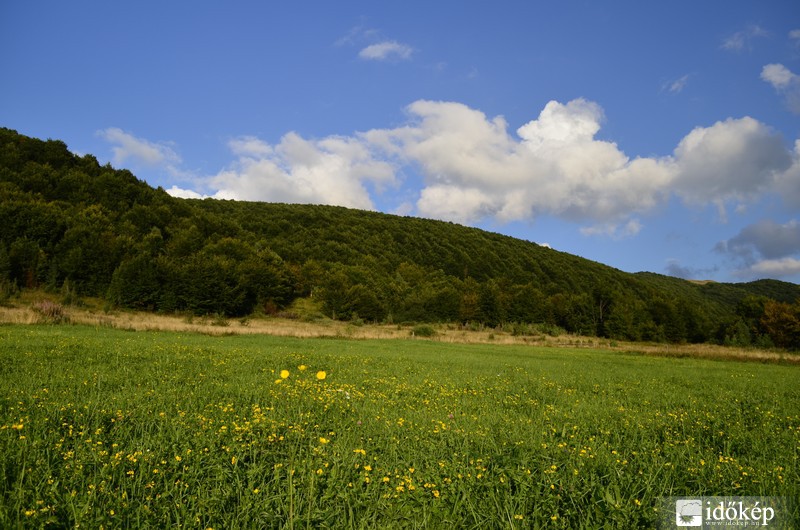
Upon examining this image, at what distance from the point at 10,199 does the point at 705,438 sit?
75988 millimetres

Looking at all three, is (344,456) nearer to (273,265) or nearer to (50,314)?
(50,314)

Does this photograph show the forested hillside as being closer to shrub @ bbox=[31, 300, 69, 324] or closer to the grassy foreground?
shrub @ bbox=[31, 300, 69, 324]

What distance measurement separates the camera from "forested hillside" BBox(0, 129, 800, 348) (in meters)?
53.9

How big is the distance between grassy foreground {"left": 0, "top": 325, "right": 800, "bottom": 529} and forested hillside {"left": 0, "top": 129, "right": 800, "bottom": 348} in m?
45.3

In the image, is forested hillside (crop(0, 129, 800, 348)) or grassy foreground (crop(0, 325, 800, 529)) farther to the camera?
forested hillside (crop(0, 129, 800, 348))

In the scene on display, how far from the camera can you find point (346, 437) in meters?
5.98

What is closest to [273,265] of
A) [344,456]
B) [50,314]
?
[50,314]

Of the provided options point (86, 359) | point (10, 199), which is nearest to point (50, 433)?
point (86, 359)

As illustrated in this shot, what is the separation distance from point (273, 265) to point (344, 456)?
2950 inches

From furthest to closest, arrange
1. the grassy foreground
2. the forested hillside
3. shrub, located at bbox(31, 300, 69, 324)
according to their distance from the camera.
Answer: the forested hillside, shrub, located at bbox(31, 300, 69, 324), the grassy foreground

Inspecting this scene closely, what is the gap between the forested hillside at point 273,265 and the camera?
177 feet

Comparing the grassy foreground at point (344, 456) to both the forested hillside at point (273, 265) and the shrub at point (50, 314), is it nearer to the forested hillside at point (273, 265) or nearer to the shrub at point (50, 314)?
the shrub at point (50, 314)

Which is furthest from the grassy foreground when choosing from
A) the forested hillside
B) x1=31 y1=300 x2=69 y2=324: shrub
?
the forested hillside

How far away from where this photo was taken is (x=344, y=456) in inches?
198
